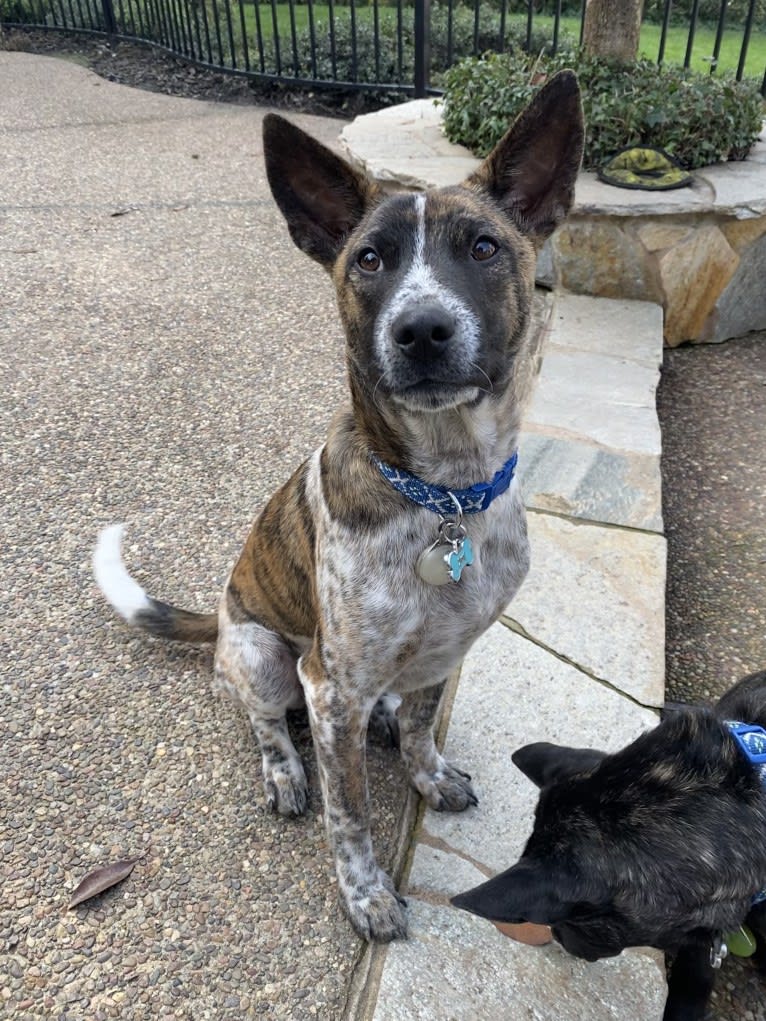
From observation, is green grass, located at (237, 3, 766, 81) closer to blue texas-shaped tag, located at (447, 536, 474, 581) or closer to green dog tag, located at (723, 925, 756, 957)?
blue texas-shaped tag, located at (447, 536, 474, 581)

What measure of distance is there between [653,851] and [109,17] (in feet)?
44.6

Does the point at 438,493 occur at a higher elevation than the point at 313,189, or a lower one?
lower

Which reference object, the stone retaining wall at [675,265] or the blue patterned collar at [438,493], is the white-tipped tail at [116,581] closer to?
the blue patterned collar at [438,493]

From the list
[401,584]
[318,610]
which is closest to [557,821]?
[401,584]

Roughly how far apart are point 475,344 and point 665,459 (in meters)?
2.73

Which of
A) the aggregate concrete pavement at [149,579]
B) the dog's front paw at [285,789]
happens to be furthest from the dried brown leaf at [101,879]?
the dog's front paw at [285,789]

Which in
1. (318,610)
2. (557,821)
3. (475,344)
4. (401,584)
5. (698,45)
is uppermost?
(475,344)

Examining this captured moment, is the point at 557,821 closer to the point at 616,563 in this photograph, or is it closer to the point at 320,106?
the point at 616,563

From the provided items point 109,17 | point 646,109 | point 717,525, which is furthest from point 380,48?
point 717,525

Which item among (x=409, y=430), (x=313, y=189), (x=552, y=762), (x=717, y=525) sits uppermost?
(x=313, y=189)

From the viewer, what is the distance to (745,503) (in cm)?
394

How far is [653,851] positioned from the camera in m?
1.72

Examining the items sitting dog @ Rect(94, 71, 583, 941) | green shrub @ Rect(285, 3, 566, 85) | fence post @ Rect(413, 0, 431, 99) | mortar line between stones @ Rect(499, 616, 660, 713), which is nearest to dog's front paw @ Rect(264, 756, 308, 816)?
sitting dog @ Rect(94, 71, 583, 941)

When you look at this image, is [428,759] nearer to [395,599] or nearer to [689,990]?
[395,599]
